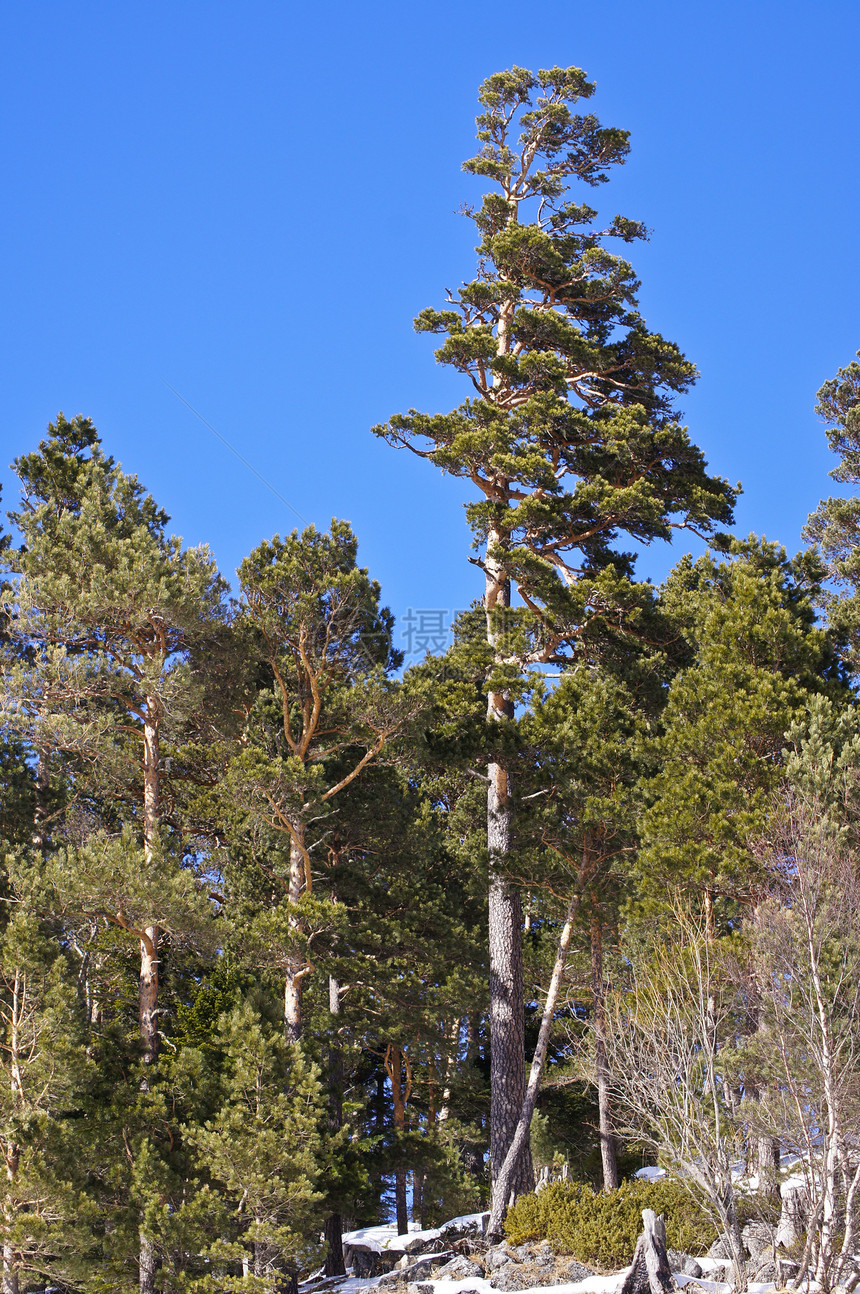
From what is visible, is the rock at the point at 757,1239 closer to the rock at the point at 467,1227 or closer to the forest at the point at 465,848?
the forest at the point at 465,848

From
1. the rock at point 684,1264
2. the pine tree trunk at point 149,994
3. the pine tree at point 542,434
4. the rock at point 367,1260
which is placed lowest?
the rock at point 367,1260

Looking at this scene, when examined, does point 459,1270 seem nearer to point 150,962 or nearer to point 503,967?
point 503,967

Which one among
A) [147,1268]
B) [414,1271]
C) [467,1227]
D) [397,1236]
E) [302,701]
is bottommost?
[397,1236]

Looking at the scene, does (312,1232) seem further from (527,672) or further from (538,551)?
(538,551)

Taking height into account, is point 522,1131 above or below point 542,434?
below

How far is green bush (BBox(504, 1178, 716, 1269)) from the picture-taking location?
A: 14.3m

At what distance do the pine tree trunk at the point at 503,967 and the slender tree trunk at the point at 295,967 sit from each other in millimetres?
3147

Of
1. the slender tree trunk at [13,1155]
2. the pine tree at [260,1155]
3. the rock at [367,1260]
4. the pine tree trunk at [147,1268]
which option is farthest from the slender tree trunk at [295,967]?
the rock at [367,1260]

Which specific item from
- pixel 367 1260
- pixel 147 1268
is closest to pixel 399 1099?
pixel 367 1260

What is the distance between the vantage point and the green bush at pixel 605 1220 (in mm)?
14320

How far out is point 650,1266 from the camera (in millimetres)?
12609

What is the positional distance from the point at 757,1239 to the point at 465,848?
8910mm

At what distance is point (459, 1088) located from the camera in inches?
935

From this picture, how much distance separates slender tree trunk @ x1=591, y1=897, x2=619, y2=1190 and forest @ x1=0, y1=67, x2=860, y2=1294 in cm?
10
